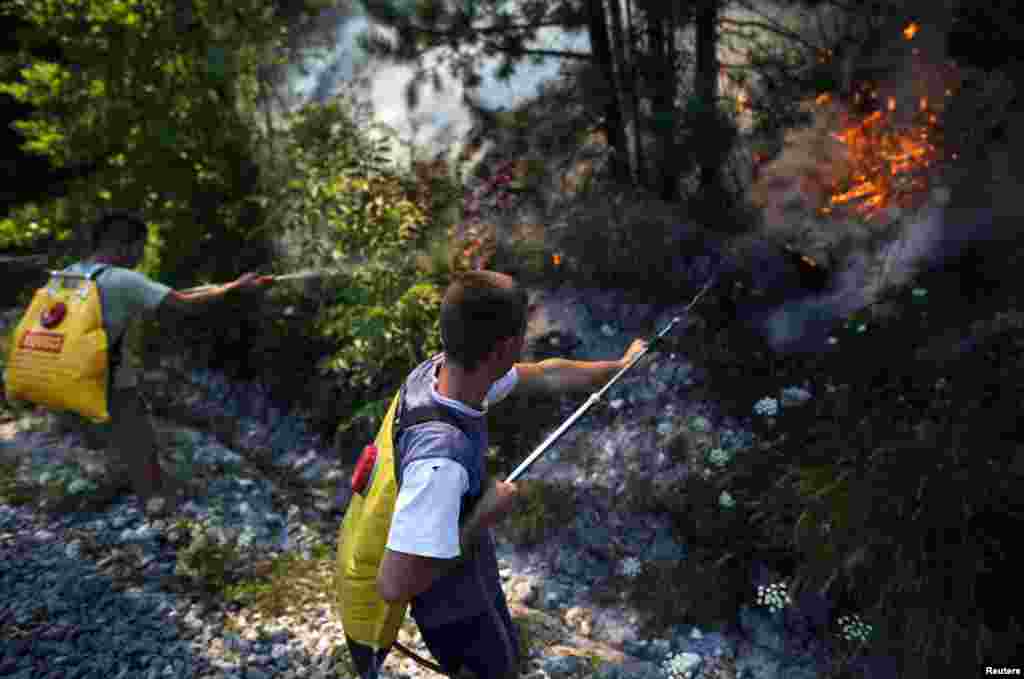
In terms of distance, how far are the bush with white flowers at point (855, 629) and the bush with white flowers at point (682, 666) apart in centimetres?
72

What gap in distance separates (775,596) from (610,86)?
394cm

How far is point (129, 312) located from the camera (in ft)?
15.2

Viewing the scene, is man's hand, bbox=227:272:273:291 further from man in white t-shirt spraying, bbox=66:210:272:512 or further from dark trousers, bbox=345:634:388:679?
dark trousers, bbox=345:634:388:679

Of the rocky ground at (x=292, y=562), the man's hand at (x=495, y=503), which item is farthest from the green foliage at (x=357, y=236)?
the man's hand at (x=495, y=503)

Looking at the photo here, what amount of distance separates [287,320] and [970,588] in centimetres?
538

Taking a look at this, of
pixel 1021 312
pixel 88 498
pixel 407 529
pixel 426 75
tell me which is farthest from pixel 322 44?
pixel 407 529

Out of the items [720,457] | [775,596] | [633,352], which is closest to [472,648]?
[633,352]

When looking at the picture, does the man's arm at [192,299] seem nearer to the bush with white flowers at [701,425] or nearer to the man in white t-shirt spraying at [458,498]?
the man in white t-shirt spraying at [458,498]

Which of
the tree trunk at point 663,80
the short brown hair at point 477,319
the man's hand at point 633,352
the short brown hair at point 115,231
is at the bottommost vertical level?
the man's hand at point 633,352

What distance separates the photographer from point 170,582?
15.0 ft

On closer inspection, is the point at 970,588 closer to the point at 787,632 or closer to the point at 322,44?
the point at 787,632

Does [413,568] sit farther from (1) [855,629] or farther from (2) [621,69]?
(2) [621,69]

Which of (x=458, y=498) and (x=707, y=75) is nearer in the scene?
(x=458, y=498)

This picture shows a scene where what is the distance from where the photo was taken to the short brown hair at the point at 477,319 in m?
2.50
